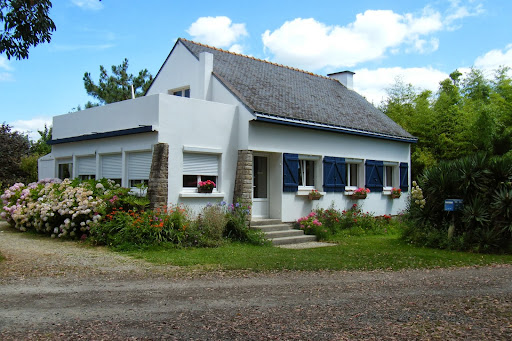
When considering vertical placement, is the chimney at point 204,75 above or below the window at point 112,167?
above

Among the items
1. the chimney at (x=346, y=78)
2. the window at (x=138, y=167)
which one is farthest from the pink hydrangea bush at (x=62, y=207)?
the chimney at (x=346, y=78)

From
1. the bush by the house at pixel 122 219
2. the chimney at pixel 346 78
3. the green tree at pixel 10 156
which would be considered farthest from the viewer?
the green tree at pixel 10 156

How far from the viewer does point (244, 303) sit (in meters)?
6.43

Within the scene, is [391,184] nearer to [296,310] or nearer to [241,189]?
[241,189]

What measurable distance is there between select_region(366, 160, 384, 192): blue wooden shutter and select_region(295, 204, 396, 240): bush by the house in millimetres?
1203

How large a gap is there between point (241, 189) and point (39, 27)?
7.27m

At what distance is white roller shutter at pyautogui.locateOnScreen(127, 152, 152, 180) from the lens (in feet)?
43.5

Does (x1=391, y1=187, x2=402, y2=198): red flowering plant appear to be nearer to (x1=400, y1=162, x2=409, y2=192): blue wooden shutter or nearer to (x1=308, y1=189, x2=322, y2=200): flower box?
(x1=400, y1=162, x2=409, y2=192): blue wooden shutter

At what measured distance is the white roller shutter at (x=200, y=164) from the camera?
43.7 feet

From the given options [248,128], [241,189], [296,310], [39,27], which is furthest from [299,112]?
[296,310]

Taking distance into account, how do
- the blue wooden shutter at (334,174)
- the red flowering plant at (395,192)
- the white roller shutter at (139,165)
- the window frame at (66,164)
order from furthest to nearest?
the red flowering plant at (395,192)
the window frame at (66,164)
the blue wooden shutter at (334,174)
the white roller shutter at (139,165)

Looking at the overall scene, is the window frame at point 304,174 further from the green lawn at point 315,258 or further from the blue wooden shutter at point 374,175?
the green lawn at point 315,258

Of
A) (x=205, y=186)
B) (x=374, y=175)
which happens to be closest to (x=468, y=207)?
(x=374, y=175)

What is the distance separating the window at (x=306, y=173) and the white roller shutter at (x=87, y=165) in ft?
22.0
